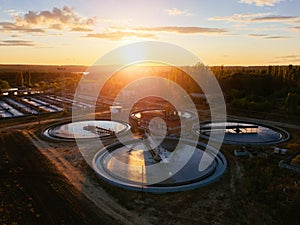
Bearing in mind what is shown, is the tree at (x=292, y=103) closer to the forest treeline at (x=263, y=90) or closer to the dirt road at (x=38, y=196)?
the forest treeline at (x=263, y=90)

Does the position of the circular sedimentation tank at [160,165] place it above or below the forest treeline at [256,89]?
below

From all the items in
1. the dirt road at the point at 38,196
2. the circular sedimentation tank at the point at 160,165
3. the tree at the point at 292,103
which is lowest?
the dirt road at the point at 38,196

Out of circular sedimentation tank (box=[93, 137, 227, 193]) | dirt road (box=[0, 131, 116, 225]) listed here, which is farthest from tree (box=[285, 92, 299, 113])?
dirt road (box=[0, 131, 116, 225])

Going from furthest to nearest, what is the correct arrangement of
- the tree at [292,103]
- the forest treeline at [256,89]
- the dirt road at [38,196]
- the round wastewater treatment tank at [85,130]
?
the forest treeline at [256,89] → the tree at [292,103] → the round wastewater treatment tank at [85,130] → the dirt road at [38,196]

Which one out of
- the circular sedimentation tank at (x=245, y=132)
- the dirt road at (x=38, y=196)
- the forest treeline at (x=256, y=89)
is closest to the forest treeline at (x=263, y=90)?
the forest treeline at (x=256, y=89)

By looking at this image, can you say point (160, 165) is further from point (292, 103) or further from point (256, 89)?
point (256, 89)

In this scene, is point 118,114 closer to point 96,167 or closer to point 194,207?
point 96,167

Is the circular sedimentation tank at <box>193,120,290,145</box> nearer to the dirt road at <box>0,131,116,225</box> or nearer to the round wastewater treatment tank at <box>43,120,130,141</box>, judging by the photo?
the round wastewater treatment tank at <box>43,120,130,141</box>
